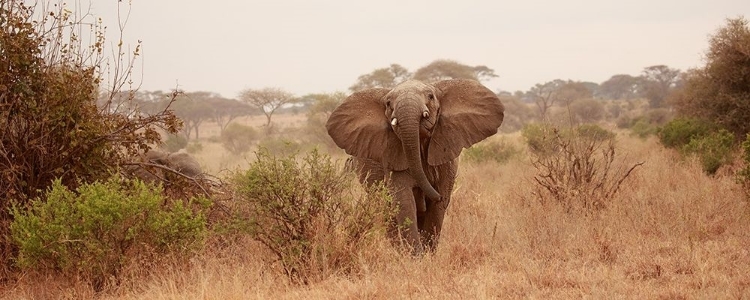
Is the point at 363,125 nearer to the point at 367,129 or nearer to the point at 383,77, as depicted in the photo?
the point at 367,129

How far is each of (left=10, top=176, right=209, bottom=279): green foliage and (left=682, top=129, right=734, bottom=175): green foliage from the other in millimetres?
9405

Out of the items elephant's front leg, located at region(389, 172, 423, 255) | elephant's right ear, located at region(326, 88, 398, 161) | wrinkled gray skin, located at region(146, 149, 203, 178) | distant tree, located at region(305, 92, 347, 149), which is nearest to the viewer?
Result: elephant's front leg, located at region(389, 172, 423, 255)

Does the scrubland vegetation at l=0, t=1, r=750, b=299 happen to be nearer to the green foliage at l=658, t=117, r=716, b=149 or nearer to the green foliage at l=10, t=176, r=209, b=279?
the green foliage at l=10, t=176, r=209, b=279

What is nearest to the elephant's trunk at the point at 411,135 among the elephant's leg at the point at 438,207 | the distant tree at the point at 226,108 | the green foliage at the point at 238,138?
the elephant's leg at the point at 438,207

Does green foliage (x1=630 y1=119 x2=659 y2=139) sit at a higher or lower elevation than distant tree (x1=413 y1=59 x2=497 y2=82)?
lower

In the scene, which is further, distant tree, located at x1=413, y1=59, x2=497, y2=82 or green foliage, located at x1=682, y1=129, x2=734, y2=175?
distant tree, located at x1=413, y1=59, x2=497, y2=82

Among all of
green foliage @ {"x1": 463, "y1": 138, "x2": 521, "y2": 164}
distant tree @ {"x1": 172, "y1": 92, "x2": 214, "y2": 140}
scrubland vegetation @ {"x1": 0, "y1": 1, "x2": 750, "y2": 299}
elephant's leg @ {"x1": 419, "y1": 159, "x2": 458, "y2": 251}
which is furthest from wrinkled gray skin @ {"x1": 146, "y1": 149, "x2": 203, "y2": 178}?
distant tree @ {"x1": 172, "y1": 92, "x2": 214, "y2": 140}

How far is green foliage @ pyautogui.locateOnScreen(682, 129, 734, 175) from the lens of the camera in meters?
12.1

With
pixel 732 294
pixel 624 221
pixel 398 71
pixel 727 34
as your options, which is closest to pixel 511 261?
pixel 732 294

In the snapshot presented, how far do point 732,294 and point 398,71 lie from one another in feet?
99.7

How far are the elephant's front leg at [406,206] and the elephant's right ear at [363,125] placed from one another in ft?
0.96

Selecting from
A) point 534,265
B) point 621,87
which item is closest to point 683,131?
point 534,265

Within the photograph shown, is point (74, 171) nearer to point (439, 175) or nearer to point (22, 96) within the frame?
point (22, 96)

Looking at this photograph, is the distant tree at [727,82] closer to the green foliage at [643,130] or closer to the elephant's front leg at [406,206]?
the green foliage at [643,130]
